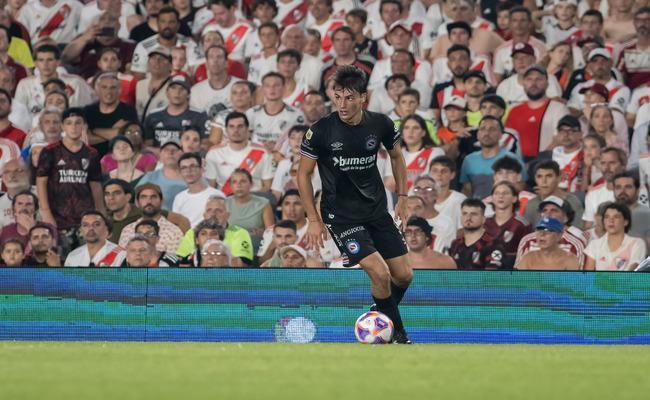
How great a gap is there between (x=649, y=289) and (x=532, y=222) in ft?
9.92

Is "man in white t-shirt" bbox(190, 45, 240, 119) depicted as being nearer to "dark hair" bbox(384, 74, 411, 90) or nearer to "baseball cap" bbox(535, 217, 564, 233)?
"dark hair" bbox(384, 74, 411, 90)

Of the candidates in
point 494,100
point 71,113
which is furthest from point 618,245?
point 71,113

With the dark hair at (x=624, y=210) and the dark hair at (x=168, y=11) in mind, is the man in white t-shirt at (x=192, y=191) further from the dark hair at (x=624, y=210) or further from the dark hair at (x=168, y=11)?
the dark hair at (x=624, y=210)

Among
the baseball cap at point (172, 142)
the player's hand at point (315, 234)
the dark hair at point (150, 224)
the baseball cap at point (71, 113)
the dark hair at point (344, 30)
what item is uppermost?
the dark hair at point (344, 30)

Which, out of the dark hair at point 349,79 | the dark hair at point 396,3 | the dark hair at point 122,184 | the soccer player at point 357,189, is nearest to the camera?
A: the dark hair at point 349,79

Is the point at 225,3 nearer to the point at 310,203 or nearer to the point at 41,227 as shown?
the point at 41,227

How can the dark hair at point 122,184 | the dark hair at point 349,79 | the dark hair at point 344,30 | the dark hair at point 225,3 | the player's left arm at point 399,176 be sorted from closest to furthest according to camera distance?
the dark hair at point 349,79 → the player's left arm at point 399,176 → the dark hair at point 122,184 → the dark hair at point 344,30 → the dark hair at point 225,3

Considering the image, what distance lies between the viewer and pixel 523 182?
51.5 ft

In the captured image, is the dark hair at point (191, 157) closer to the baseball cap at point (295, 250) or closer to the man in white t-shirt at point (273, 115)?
the man in white t-shirt at point (273, 115)

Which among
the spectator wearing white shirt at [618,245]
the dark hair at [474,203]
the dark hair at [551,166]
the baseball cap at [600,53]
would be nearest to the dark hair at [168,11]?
the baseball cap at [600,53]

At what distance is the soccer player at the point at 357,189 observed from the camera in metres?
10.6

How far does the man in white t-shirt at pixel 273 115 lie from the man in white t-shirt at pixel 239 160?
450 millimetres

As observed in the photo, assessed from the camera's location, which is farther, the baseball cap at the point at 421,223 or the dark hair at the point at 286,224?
the dark hair at the point at 286,224

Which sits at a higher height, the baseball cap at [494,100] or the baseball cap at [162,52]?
the baseball cap at [162,52]
